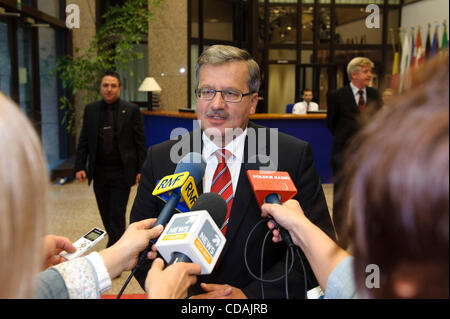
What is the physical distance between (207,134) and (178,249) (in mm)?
769

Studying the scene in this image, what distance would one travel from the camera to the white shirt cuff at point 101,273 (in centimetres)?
92

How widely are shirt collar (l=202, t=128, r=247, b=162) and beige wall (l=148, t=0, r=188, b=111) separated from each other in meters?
7.14

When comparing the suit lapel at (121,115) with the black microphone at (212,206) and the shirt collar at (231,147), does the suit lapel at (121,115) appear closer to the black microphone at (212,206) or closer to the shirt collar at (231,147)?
the shirt collar at (231,147)

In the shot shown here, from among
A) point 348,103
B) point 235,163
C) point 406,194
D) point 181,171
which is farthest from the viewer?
point 348,103

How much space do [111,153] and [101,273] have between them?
112 inches

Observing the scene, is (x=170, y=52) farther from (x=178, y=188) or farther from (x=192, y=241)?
(x=192, y=241)

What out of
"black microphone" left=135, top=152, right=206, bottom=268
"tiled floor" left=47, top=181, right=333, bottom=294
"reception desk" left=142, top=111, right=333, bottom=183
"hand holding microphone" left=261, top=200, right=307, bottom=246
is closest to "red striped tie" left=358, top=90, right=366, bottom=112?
"tiled floor" left=47, top=181, right=333, bottom=294

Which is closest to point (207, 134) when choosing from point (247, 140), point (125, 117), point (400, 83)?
point (247, 140)

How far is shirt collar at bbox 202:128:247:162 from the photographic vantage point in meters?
1.61

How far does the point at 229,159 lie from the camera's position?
5.28 ft

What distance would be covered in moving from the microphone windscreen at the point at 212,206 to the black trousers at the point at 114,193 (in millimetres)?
2594

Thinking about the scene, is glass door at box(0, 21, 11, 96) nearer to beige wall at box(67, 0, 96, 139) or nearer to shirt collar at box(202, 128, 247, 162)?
beige wall at box(67, 0, 96, 139)

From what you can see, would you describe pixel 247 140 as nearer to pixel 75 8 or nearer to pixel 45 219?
pixel 45 219

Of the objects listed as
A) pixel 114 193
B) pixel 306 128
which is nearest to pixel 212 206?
pixel 114 193
